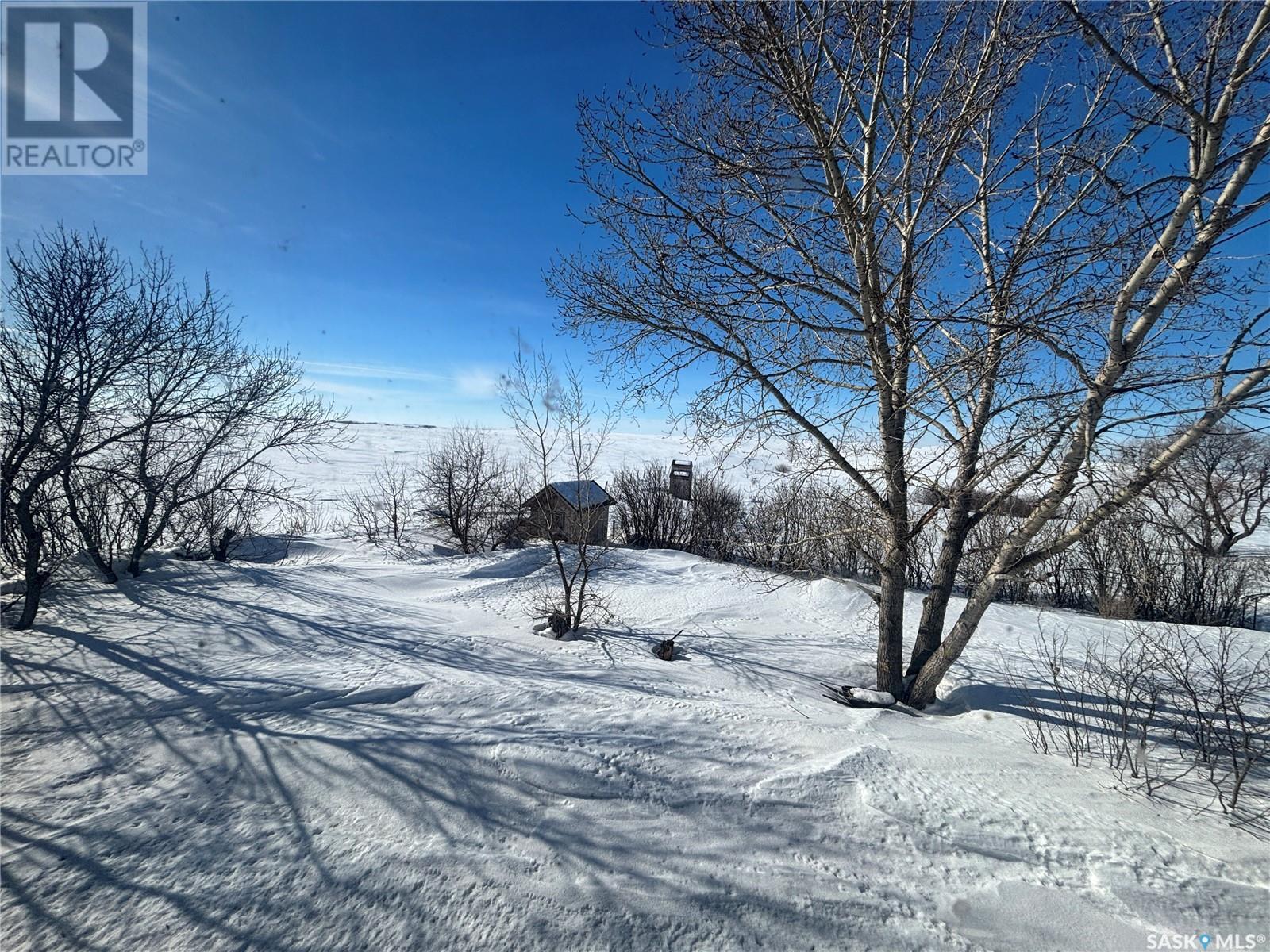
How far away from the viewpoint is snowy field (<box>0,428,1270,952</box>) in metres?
1.97

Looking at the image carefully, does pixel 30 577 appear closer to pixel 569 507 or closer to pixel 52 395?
pixel 52 395

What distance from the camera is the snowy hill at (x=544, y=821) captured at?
1.97 metres

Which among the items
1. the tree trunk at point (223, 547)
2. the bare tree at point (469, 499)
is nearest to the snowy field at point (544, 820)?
the tree trunk at point (223, 547)

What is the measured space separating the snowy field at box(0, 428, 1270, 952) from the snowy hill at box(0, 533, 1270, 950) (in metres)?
0.01

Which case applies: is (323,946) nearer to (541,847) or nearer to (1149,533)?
(541,847)

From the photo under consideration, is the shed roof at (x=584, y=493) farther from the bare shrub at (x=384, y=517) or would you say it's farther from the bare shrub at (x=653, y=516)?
the bare shrub at (x=384, y=517)

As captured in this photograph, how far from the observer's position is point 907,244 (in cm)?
448

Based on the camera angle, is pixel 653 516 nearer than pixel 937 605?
No

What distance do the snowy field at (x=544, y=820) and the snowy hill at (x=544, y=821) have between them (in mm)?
13

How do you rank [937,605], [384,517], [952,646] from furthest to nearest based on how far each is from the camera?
[384,517], [937,605], [952,646]

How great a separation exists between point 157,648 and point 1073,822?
7.55 m

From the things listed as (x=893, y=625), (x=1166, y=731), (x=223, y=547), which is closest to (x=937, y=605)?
(x=893, y=625)

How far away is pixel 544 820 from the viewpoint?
2.47 m

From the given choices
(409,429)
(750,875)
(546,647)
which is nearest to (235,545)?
(546,647)
